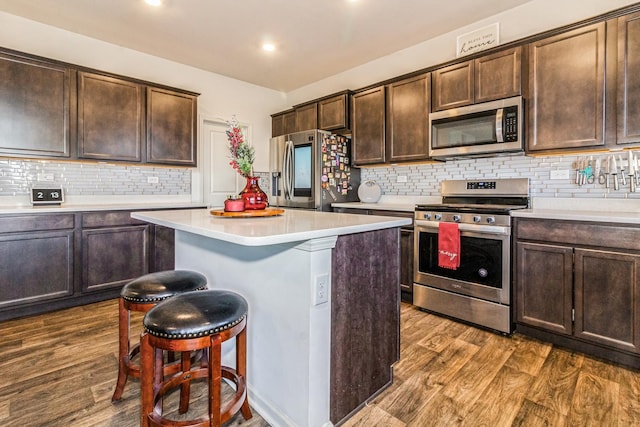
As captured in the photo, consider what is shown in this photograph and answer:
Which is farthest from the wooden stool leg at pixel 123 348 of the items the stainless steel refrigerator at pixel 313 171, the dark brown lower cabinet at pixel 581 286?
the dark brown lower cabinet at pixel 581 286

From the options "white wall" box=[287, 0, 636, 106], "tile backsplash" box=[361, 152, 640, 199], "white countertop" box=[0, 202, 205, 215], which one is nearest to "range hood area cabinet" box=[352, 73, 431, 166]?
"tile backsplash" box=[361, 152, 640, 199]

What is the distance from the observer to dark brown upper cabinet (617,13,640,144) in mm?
2113

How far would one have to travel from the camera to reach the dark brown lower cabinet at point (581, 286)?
1956mm

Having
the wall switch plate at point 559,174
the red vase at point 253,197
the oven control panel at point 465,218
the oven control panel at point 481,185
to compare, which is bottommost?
the oven control panel at point 465,218

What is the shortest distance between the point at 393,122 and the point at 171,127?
8.41 feet

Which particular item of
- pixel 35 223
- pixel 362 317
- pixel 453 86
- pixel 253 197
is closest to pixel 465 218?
pixel 453 86

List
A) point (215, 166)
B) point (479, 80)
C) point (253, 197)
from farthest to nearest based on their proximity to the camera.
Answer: point (215, 166) → point (479, 80) → point (253, 197)

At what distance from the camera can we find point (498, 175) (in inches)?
120

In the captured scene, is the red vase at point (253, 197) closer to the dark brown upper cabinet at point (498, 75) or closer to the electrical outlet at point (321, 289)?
the electrical outlet at point (321, 289)

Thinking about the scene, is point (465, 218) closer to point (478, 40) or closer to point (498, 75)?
point (498, 75)

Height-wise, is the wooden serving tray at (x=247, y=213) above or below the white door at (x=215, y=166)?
below

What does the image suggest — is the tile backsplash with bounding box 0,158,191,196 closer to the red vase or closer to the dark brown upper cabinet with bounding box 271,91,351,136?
the dark brown upper cabinet with bounding box 271,91,351,136

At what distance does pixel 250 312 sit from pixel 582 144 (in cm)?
259

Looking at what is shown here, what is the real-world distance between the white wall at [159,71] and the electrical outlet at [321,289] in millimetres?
3791
